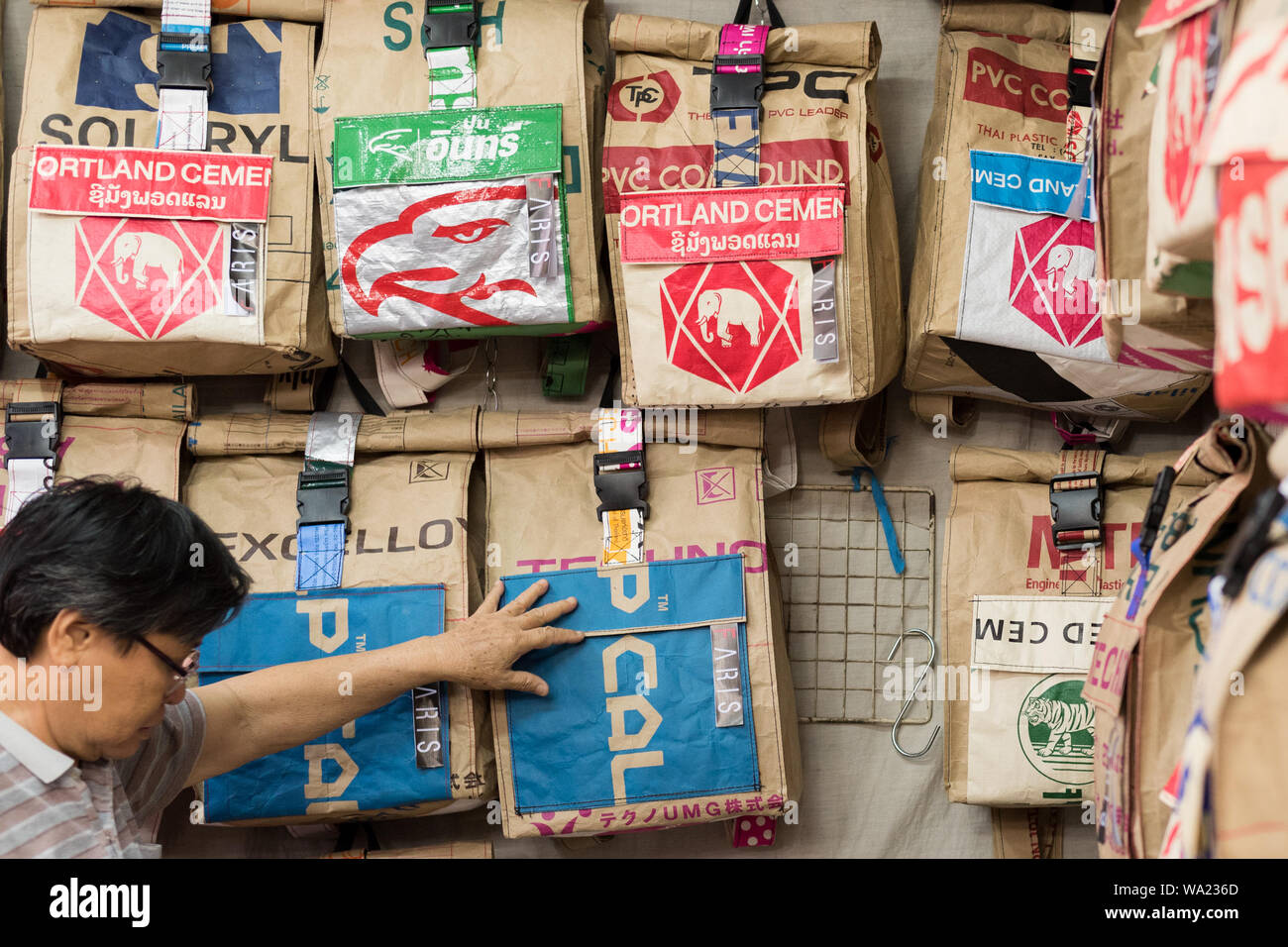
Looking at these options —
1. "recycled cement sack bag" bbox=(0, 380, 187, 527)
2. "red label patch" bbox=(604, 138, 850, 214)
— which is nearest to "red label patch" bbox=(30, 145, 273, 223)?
"recycled cement sack bag" bbox=(0, 380, 187, 527)

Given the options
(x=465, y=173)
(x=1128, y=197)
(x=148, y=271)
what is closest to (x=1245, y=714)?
(x=1128, y=197)

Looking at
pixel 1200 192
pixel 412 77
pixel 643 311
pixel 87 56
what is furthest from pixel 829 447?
pixel 87 56

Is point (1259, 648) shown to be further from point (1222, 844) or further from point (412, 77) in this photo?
point (412, 77)

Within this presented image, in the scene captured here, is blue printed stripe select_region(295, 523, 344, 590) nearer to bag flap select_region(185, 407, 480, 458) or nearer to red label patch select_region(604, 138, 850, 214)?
bag flap select_region(185, 407, 480, 458)

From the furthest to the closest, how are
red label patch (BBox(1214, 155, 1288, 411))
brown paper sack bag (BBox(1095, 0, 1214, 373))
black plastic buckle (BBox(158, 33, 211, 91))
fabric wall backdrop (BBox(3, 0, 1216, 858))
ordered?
fabric wall backdrop (BBox(3, 0, 1216, 858)) < black plastic buckle (BBox(158, 33, 211, 91)) < brown paper sack bag (BBox(1095, 0, 1214, 373)) < red label patch (BBox(1214, 155, 1288, 411))

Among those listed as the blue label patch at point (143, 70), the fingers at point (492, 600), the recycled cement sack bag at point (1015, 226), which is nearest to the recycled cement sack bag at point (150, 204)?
Result: the blue label patch at point (143, 70)

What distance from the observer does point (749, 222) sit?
2064 mm

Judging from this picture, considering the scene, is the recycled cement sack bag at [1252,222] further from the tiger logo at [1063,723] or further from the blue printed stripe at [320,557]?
the blue printed stripe at [320,557]

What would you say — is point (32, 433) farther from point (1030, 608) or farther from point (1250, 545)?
point (1250, 545)

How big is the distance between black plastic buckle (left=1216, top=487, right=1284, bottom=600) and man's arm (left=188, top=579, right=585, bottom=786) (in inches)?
54.8

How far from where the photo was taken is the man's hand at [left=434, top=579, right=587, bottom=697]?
6.79 feet

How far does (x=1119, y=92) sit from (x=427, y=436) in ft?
4.83

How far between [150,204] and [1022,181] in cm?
164

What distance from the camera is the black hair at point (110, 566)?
1.45 meters
